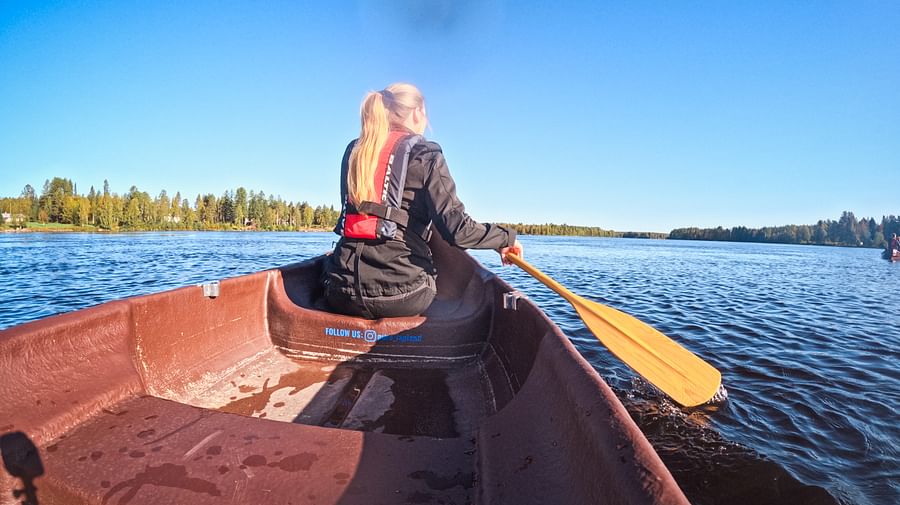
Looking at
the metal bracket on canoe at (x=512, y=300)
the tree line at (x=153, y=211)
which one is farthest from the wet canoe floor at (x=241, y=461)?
the tree line at (x=153, y=211)

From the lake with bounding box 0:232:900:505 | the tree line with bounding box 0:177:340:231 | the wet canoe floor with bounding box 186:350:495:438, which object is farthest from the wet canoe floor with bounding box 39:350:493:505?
the tree line with bounding box 0:177:340:231

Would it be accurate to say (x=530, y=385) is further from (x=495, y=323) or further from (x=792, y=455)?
(x=792, y=455)

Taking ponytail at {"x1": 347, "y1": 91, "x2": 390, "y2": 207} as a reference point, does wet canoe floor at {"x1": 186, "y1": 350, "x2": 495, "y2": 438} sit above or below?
below

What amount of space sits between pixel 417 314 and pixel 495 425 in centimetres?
153

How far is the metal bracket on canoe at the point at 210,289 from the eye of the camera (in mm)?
2668

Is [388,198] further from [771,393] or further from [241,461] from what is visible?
[771,393]

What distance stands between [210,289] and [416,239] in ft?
4.53

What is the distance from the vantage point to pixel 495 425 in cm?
164

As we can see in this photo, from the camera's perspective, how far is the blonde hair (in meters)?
2.74

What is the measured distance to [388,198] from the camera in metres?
2.75

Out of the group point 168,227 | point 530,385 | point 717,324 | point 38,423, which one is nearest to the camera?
point 38,423

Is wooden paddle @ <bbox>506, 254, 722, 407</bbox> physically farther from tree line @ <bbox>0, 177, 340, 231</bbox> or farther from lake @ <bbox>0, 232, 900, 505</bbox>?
tree line @ <bbox>0, 177, 340, 231</bbox>

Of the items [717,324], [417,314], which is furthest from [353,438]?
[717,324]

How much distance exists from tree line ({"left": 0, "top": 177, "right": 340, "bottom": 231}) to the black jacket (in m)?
107
